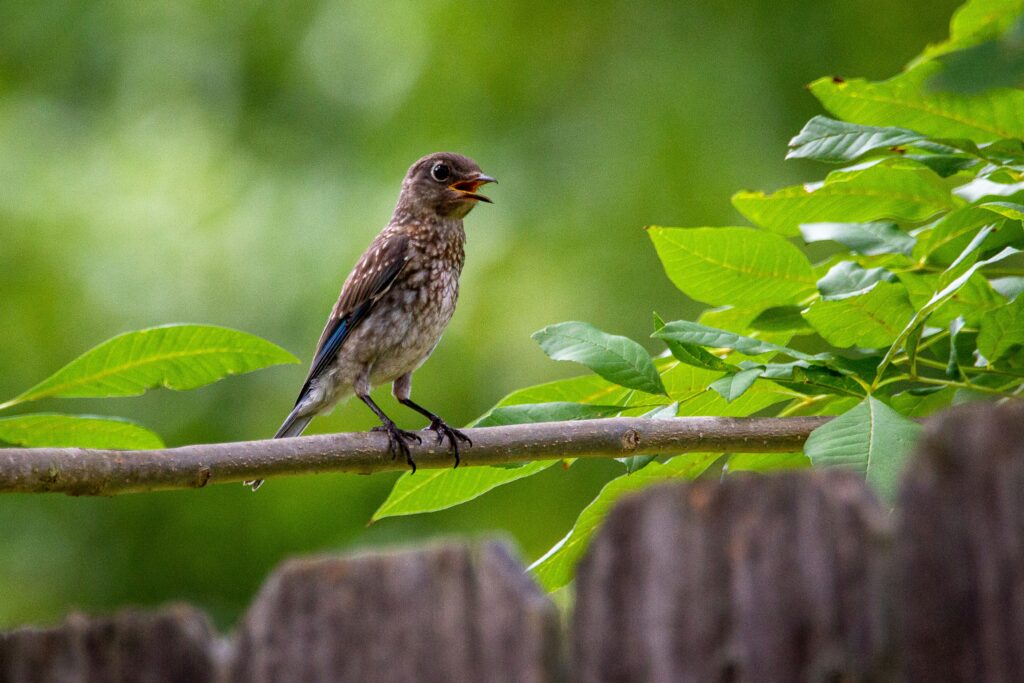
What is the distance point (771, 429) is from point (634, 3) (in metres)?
6.63

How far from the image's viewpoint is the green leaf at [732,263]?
2.70 m

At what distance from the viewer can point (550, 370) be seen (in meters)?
7.18

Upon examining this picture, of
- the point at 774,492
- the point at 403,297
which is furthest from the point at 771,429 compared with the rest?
the point at 403,297

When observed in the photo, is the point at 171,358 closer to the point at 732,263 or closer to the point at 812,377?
the point at 732,263

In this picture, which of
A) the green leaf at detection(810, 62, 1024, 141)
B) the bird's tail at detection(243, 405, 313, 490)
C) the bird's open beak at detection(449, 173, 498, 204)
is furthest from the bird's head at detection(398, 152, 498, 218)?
the green leaf at detection(810, 62, 1024, 141)

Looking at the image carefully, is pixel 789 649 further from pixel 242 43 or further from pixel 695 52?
pixel 242 43

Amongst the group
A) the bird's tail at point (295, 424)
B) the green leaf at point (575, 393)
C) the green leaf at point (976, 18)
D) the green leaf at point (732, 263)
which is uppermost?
the green leaf at point (976, 18)

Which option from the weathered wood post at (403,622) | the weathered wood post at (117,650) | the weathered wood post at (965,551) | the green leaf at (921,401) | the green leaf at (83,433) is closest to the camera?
the weathered wood post at (965,551)

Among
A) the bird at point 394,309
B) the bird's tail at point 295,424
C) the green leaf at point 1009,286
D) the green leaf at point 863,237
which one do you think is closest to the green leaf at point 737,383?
the green leaf at point 863,237

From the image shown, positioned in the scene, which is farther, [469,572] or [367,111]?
[367,111]

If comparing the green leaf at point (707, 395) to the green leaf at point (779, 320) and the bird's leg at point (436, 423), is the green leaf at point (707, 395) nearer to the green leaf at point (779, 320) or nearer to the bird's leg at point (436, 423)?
the green leaf at point (779, 320)

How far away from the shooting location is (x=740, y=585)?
1.17m

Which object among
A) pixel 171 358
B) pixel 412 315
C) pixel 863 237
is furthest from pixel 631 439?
pixel 412 315

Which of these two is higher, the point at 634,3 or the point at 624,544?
the point at 634,3
